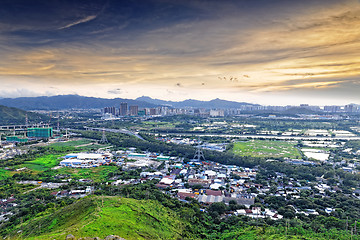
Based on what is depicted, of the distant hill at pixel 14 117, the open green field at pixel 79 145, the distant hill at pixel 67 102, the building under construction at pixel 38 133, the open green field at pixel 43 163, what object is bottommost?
the open green field at pixel 43 163

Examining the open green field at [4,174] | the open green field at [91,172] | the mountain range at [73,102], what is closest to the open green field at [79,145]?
the open green field at [91,172]

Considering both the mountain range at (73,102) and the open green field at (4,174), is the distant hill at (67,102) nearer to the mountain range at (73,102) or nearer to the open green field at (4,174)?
the mountain range at (73,102)

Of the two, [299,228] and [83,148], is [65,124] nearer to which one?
[83,148]

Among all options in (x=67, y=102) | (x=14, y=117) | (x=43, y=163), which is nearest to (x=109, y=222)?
(x=43, y=163)

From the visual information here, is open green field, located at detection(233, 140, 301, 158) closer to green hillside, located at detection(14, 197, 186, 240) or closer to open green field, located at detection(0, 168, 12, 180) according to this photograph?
green hillside, located at detection(14, 197, 186, 240)

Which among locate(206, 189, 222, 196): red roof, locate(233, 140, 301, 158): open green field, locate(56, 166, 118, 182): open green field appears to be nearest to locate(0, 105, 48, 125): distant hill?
locate(56, 166, 118, 182): open green field
